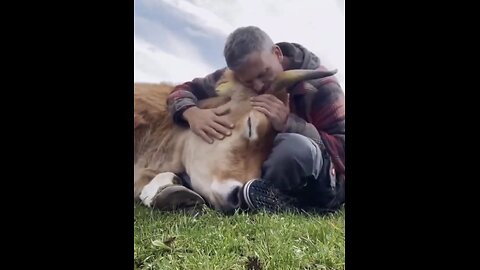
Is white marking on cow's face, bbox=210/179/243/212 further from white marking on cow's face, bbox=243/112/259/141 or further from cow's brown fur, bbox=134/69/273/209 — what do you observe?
white marking on cow's face, bbox=243/112/259/141

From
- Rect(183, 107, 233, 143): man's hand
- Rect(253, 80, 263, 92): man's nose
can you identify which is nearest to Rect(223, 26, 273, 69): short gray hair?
Rect(253, 80, 263, 92): man's nose

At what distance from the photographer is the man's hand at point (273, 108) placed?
272cm

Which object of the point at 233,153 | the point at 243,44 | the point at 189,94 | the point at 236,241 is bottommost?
the point at 236,241

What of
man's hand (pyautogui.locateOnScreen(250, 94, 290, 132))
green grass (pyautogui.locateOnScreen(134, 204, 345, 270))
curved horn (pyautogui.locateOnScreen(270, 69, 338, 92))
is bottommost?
green grass (pyautogui.locateOnScreen(134, 204, 345, 270))

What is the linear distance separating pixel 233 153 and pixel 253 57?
46 centimetres

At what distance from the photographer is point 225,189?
106 inches

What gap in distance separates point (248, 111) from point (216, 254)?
2.20 ft

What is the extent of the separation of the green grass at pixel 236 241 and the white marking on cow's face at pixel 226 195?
43 mm

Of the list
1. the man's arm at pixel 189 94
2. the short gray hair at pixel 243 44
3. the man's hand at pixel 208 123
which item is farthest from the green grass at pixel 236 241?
the short gray hair at pixel 243 44

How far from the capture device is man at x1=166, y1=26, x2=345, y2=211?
2.69 meters

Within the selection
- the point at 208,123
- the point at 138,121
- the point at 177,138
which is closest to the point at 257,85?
the point at 208,123

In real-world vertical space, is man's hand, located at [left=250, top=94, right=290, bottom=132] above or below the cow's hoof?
above

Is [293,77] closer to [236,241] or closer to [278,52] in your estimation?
[278,52]

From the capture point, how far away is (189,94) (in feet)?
9.05
